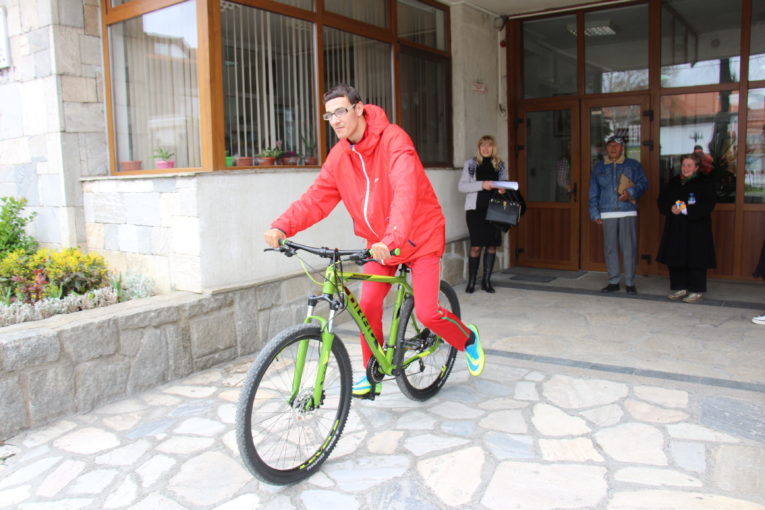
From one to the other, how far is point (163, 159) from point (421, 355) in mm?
2763

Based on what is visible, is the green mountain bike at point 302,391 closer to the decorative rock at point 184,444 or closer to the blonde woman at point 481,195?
the decorative rock at point 184,444

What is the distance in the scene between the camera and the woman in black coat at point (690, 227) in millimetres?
6047

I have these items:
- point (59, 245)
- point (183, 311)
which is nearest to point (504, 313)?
point (183, 311)

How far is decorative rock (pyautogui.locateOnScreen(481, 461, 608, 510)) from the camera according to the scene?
2.70 meters

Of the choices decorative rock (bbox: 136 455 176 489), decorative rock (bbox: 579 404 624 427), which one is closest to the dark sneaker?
decorative rock (bbox: 579 404 624 427)

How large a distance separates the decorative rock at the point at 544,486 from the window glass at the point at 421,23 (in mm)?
4820

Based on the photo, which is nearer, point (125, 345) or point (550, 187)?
point (125, 345)

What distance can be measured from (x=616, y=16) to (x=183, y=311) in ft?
19.2

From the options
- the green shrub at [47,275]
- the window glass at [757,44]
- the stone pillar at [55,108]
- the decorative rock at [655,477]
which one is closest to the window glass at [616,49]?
the window glass at [757,44]

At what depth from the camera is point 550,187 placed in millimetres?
7961

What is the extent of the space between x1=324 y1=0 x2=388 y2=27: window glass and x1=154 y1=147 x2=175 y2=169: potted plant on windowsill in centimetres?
184

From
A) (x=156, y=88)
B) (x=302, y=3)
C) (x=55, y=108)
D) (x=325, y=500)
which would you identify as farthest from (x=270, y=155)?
(x=325, y=500)

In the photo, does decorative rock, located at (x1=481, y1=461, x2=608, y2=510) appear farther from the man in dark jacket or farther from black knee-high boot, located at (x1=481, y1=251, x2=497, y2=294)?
the man in dark jacket

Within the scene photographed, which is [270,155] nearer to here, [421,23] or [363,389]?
[363,389]
